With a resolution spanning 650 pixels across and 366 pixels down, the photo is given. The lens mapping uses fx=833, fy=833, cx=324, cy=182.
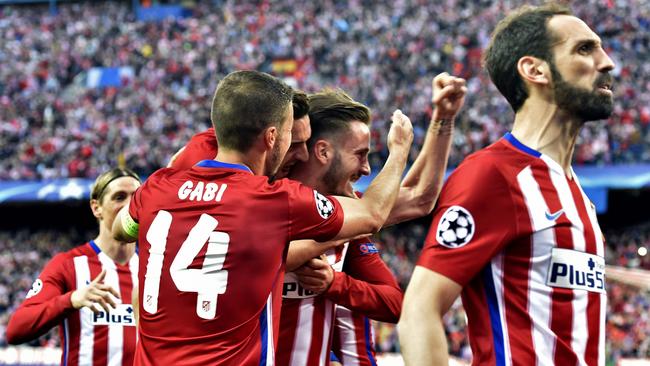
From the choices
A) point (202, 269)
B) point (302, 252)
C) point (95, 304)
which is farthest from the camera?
point (95, 304)

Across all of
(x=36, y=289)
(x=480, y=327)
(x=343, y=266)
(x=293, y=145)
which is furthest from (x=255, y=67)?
(x=480, y=327)

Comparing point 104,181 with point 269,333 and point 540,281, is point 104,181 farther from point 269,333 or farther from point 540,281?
point 540,281

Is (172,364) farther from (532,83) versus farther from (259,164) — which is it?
(532,83)

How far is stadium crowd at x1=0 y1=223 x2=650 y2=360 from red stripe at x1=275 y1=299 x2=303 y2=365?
10.5 metres

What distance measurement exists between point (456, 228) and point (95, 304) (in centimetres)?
279

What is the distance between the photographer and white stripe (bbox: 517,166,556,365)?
8.48ft

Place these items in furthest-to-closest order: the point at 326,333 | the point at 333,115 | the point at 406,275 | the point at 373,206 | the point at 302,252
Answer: the point at 406,275 < the point at 333,115 < the point at 326,333 < the point at 302,252 < the point at 373,206

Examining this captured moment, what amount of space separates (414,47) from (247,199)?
76.9 ft

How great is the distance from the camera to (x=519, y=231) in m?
2.59

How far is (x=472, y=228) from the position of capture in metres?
2.60

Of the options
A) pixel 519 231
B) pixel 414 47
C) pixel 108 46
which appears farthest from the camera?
pixel 108 46

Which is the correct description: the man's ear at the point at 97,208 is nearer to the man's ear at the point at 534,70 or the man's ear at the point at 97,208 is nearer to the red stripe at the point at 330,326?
the red stripe at the point at 330,326

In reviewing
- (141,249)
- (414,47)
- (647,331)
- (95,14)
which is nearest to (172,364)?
(141,249)

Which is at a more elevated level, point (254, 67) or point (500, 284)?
point (500, 284)
